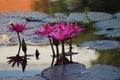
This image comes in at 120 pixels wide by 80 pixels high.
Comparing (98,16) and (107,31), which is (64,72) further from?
(98,16)

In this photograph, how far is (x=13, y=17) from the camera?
4.13 metres

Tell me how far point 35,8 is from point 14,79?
8.86 ft

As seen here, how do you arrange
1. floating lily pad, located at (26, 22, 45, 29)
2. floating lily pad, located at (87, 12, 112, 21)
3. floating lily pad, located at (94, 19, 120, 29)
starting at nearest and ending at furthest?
floating lily pad, located at (94, 19, 120, 29) → floating lily pad, located at (26, 22, 45, 29) → floating lily pad, located at (87, 12, 112, 21)

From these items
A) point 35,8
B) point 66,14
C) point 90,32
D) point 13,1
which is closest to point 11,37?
point 90,32

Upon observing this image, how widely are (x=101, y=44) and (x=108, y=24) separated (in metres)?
0.73

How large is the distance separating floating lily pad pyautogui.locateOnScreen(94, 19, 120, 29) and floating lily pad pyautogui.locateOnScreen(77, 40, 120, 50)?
22.6 inches

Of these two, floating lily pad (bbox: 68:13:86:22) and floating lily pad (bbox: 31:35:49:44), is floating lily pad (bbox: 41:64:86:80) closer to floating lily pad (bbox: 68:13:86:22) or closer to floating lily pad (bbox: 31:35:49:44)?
floating lily pad (bbox: 31:35:49:44)

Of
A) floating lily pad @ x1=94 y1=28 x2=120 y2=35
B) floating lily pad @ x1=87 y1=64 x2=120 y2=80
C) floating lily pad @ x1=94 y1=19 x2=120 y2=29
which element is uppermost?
floating lily pad @ x1=94 y1=19 x2=120 y2=29

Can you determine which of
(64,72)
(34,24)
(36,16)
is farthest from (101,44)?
→ (36,16)

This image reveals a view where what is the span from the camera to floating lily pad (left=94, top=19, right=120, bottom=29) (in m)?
3.51

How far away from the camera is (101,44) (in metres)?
2.88

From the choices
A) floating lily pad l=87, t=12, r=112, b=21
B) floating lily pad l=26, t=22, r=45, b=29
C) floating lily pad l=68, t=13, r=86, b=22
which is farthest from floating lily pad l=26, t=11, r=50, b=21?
floating lily pad l=87, t=12, r=112, b=21

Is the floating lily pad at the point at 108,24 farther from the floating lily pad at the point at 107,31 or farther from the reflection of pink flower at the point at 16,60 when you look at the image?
the reflection of pink flower at the point at 16,60

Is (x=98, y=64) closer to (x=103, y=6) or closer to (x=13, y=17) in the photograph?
(x=13, y=17)
